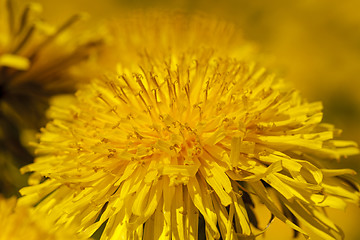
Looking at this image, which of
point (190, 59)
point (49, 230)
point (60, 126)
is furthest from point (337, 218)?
point (49, 230)

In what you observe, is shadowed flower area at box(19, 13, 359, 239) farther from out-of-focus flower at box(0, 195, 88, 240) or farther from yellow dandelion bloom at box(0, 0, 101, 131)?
yellow dandelion bloom at box(0, 0, 101, 131)

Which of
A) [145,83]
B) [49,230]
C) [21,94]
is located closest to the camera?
[49,230]

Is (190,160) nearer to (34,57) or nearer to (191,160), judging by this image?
(191,160)

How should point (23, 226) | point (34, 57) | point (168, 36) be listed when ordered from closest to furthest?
1. point (23, 226)
2. point (34, 57)
3. point (168, 36)

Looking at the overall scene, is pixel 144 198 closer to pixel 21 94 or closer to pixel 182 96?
pixel 182 96

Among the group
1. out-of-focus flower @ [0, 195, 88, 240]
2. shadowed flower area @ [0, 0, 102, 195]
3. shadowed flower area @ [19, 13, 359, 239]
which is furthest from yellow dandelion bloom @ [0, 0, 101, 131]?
out-of-focus flower @ [0, 195, 88, 240]

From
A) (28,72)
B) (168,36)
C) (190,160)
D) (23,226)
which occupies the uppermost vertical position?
(168,36)

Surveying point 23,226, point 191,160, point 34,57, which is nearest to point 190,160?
point 191,160

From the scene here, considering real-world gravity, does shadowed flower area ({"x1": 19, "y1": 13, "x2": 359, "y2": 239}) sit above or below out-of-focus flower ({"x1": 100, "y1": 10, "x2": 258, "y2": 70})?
below
